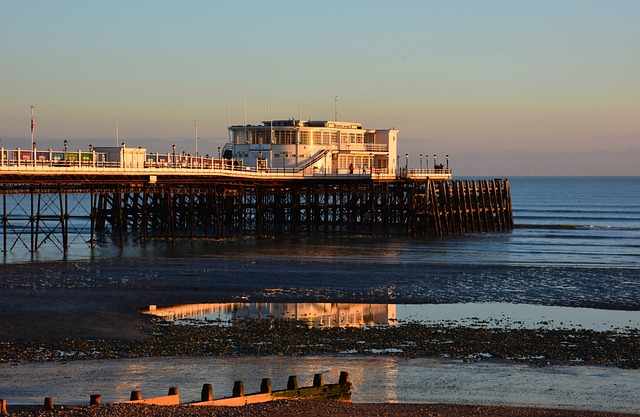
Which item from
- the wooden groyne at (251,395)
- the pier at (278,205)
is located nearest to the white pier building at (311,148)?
the pier at (278,205)

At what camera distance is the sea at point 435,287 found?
68.7 feet

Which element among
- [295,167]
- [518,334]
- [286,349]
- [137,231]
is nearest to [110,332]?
[286,349]

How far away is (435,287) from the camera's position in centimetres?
3844

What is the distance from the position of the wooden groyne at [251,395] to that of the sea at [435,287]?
1.15 m

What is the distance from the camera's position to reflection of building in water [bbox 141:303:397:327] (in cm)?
2936

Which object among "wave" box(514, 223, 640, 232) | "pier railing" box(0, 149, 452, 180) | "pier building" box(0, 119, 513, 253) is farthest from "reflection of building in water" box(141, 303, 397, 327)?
"wave" box(514, 223, 640, 232)

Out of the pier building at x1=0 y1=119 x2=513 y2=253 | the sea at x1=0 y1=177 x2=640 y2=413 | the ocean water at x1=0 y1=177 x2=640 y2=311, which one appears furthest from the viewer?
the pier building at x1=0 y1=119 x2=513 y2=253

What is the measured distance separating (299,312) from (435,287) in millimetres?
8845

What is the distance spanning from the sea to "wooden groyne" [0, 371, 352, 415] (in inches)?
45.2

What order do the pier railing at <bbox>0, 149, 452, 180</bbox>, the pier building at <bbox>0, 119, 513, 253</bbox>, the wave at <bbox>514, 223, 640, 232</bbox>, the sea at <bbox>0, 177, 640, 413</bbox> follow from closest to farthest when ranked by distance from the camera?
the sea at <bbox>0, 177, 640, 413</bbox> → the pier railing at <bbox>0, 149, 452, 180</bbox> → the pier building at <bbox>0, 119, 513, 253</bbox> → the wave at <bbox>514, 223, 640, 232</bbox>

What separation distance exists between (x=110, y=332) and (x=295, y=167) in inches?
1805

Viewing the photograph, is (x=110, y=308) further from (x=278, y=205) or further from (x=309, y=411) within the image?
(x=278, y=205)

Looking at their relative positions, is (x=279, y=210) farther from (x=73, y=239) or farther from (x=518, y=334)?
(x=518, y=334)

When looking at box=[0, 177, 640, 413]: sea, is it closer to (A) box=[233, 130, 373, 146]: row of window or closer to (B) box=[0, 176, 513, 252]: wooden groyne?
(B) box=[0, 176, 513, 252]: wooden groyne
